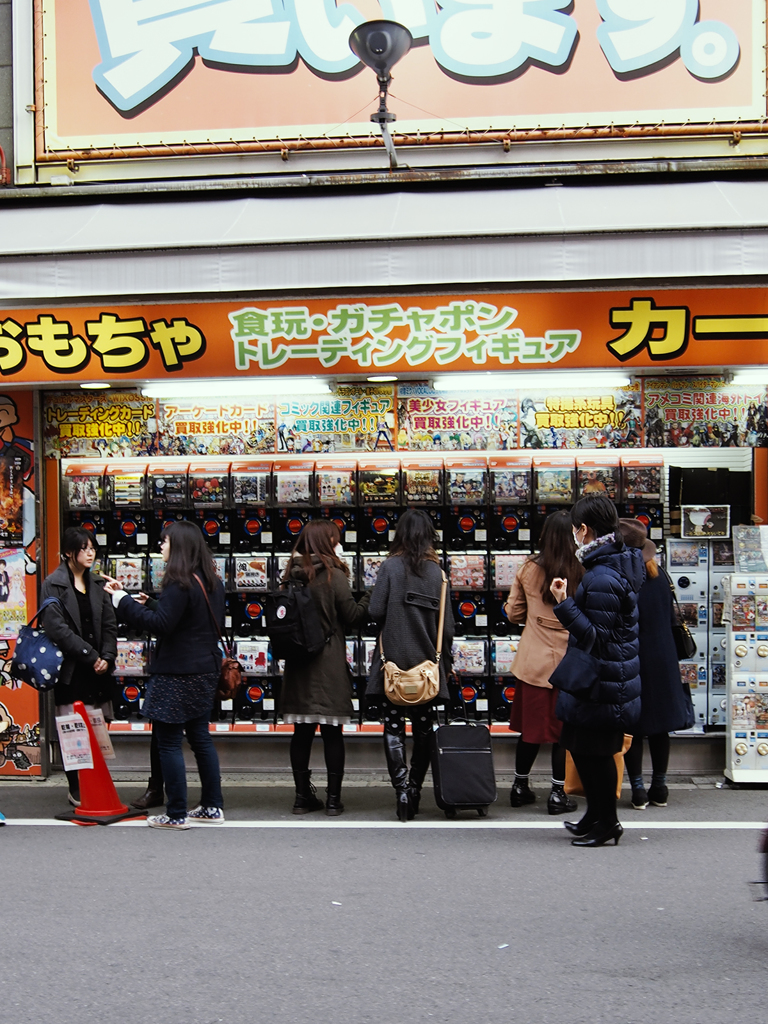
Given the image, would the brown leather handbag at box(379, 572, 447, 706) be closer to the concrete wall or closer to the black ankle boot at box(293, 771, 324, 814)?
the black ankle boot at box(293, 771, 324, 814)

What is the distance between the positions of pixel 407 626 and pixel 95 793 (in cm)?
223

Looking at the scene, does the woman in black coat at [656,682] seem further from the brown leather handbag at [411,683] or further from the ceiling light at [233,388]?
the ceiling light at [233,388]

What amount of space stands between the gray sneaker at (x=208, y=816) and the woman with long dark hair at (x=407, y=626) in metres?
1.08

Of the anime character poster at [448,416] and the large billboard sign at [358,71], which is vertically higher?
the large billboard sign at [358,71]

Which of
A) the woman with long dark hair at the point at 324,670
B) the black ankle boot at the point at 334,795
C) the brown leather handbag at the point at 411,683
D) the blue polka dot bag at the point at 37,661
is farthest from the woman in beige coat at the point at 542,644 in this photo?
the blue polka dot bag at the point at 37,661

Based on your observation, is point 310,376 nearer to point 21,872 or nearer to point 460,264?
point 460,264

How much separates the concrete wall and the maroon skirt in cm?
610

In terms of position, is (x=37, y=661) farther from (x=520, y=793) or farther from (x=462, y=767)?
(x=520, y=793)

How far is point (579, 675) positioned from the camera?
5234 mm

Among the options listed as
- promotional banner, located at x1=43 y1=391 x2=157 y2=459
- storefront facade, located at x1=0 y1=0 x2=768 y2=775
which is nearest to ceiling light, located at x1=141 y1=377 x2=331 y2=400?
storefront facade, located at x1=0 y1=0 x2=768 y2=775

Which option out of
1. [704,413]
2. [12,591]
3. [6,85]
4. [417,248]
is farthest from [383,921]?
[6,85]

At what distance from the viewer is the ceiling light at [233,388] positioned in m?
7.61

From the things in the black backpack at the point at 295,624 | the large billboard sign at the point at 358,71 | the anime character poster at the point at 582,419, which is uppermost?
the large billboard sign at the point at 358,71

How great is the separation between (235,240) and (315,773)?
154 inches
